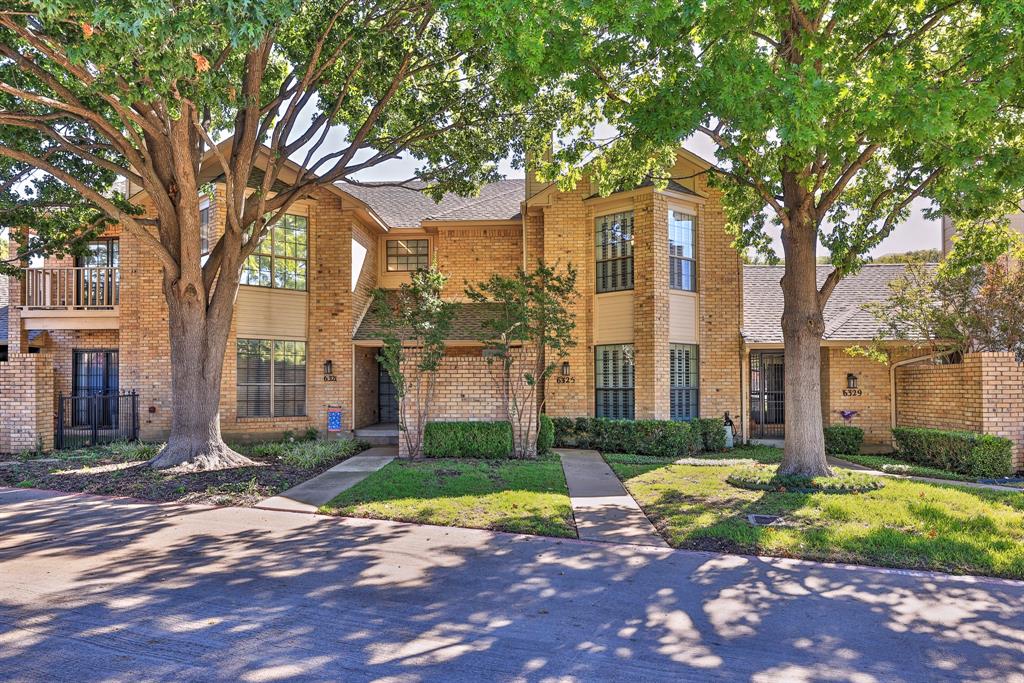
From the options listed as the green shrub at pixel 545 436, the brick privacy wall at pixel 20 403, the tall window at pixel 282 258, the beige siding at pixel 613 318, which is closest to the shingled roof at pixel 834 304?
the beige siding at pixel 613 318

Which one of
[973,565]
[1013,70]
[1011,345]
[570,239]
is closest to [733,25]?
[1013,70]

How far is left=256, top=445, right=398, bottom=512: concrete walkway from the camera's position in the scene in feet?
26.9

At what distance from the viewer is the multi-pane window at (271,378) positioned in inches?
563

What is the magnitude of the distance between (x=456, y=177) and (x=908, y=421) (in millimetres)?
11834

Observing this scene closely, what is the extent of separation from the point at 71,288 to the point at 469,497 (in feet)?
41.8

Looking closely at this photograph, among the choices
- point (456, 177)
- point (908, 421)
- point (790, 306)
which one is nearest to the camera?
point (790, 306)

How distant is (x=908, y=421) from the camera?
13.7 meters

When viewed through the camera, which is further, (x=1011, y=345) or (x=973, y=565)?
(x=1011, y=345)

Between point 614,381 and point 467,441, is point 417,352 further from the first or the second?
point 614,381

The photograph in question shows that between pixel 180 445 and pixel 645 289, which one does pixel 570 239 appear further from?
pixel 180 445

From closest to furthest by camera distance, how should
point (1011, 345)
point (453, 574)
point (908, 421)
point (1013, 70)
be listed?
point (453, 574) → point (1013, 70) → point (1011, 345) → point (908, 421)

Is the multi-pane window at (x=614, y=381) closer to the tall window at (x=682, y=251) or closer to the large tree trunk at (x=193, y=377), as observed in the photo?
the tall window at (x=682, y=251)

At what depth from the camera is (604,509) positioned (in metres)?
7.94

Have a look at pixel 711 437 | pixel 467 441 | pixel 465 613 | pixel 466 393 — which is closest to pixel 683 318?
pixel 711 437
